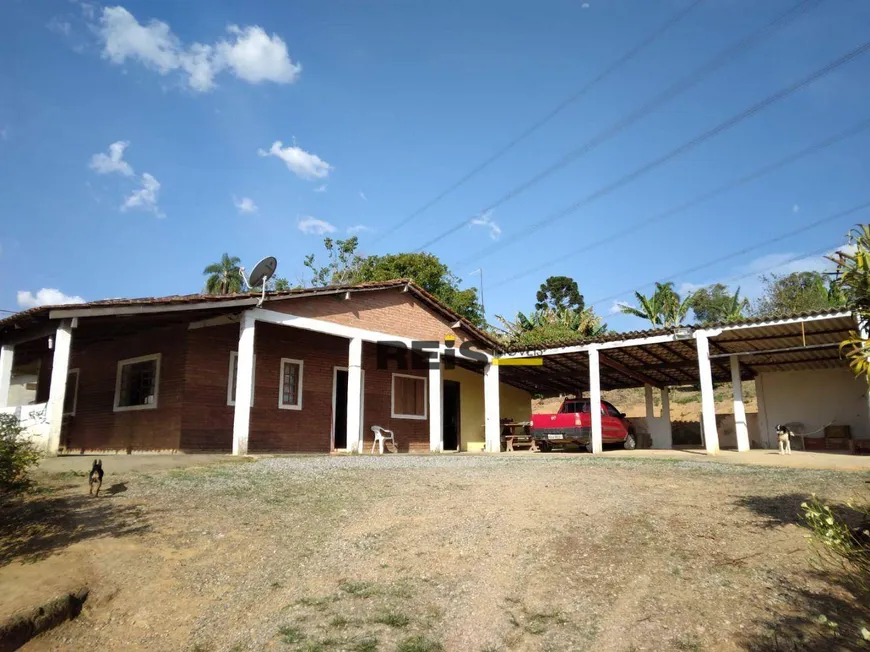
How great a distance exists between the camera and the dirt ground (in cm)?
432

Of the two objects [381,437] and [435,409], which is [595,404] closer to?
[435,409]

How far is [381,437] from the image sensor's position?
55.7 feet

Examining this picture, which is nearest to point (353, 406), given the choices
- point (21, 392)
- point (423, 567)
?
point (423, 567)

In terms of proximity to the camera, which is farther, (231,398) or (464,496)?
(231,398)

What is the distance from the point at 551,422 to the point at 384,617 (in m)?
14.0

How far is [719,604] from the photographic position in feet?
15.4

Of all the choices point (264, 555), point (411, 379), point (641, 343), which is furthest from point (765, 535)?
point (411, 379)

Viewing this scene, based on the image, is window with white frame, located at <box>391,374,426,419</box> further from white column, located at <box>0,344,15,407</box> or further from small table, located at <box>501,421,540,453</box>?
white column, located at <box>0,344,15,407</box>

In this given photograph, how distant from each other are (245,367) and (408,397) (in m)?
7.52

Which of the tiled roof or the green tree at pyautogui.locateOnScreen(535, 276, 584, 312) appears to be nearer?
the tiled roof

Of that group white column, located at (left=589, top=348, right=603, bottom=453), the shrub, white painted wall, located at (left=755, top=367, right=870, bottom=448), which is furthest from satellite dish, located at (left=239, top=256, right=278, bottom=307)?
white painted wall, located at (left=755, top=367, right=870, bottom=448)

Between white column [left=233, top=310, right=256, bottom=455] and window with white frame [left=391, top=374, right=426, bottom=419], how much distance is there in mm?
6674

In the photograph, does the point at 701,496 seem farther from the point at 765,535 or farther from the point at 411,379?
the point at 411,379

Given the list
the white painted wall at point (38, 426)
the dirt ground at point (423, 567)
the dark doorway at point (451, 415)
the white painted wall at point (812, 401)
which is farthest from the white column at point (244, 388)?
the white painted wall at point (812, 401)
